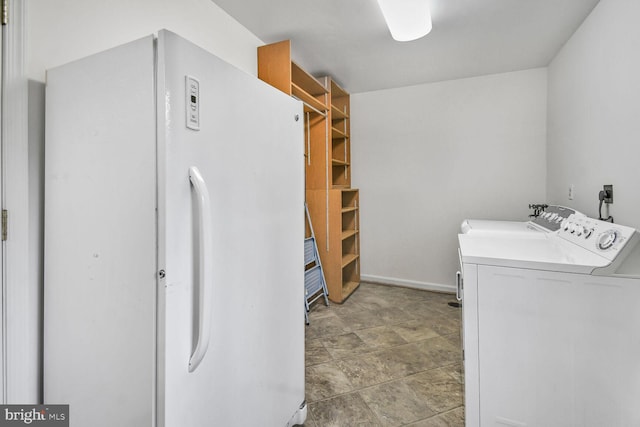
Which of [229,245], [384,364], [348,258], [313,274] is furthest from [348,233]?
[229,245]

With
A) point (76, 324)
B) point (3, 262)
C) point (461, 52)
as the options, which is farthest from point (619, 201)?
point (3, 262)

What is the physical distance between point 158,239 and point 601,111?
8.37 feet

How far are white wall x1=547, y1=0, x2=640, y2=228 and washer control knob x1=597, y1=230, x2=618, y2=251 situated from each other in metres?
0.41

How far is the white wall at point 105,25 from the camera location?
1.14 meters

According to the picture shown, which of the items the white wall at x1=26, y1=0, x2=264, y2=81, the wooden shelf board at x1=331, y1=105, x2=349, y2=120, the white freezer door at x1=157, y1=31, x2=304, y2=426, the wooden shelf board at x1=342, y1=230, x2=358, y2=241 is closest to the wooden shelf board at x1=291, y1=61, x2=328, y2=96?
the wooden shelf board at x1=331, y1=105, x2=349, y2=120

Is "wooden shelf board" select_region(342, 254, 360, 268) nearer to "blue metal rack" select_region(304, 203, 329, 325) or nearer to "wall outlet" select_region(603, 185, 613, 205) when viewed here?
"blue metal rack" select_region(304, 203, 329, 325)

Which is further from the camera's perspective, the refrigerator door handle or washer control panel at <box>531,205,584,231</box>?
washer control panel at <box>531,205,584,231</box>

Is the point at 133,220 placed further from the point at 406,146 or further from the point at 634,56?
the point at 406,146

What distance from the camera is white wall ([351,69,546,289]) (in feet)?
10.3

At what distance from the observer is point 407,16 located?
181cm

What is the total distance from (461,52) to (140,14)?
2.58 metres

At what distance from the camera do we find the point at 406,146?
144 inches

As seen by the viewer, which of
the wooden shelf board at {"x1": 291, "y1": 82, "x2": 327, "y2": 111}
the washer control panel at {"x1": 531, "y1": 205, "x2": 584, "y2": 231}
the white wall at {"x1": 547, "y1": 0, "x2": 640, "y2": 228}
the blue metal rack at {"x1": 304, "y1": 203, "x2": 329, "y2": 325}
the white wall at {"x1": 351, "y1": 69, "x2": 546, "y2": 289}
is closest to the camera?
the white wall at {"x1": 547, "y1": 0, "x2": 640, "y2": 228}

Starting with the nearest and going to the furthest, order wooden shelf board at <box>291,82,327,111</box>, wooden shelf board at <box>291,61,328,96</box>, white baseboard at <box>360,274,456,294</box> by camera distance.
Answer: wooden shelf board at <box>291,82,327,111</box> < wooden shelf board at <box>291,61,328,96</box> < white baseboard at <box>360,274,456,294</box>
